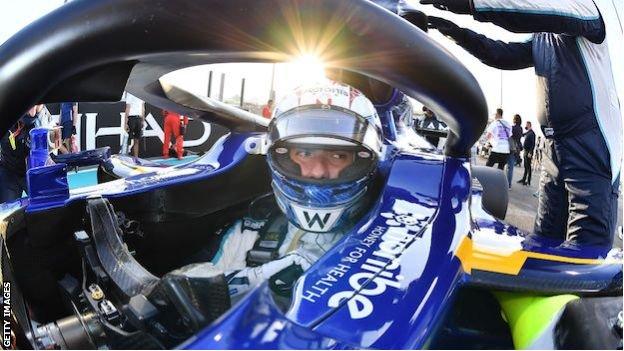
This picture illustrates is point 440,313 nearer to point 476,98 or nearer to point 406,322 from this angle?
point 406,322

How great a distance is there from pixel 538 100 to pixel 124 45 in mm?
2269

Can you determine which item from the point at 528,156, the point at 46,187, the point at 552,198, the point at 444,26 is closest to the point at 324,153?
the point at 46,187

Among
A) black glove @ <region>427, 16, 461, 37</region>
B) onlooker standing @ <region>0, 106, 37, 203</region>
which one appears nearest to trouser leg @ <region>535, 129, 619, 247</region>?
black glove @ <region>427, 16, 461, 37</region>

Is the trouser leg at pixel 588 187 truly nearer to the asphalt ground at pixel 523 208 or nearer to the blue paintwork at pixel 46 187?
the asphalt ground at pixel 523 208

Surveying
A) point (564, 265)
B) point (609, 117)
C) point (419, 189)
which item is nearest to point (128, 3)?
point (419, 189)

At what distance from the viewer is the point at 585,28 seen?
204 centimetres

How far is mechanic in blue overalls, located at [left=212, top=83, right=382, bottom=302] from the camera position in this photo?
1.51 meters

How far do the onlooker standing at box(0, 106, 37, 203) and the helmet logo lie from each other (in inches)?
113

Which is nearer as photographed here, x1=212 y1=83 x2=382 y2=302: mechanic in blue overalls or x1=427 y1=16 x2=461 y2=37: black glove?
x1=212 y1=83 x2=382 y2=302: mechanic in blue overalls

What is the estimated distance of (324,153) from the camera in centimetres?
163

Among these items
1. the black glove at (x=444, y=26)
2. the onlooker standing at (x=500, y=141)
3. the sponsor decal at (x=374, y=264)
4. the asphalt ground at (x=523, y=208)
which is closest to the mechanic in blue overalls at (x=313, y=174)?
the sponsor decal at (x=374, y=264)

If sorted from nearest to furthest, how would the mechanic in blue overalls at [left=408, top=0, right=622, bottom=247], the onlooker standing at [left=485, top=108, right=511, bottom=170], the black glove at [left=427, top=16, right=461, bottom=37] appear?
the mechanic in blue overalls at [left=408, top=0, right=622, bottom=247] < the black glove at [left=427, top=16, right=461, bottom=37] < the onlooker standing at [left=485, top=108, right=511, bottom=170]

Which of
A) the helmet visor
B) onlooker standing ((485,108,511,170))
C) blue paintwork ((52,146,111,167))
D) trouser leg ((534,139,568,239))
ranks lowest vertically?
onlooker standing ((485,108,511,170))

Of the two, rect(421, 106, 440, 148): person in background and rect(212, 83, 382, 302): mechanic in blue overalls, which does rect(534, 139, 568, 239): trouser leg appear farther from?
rect(421, 106, 440, 148): person in background
